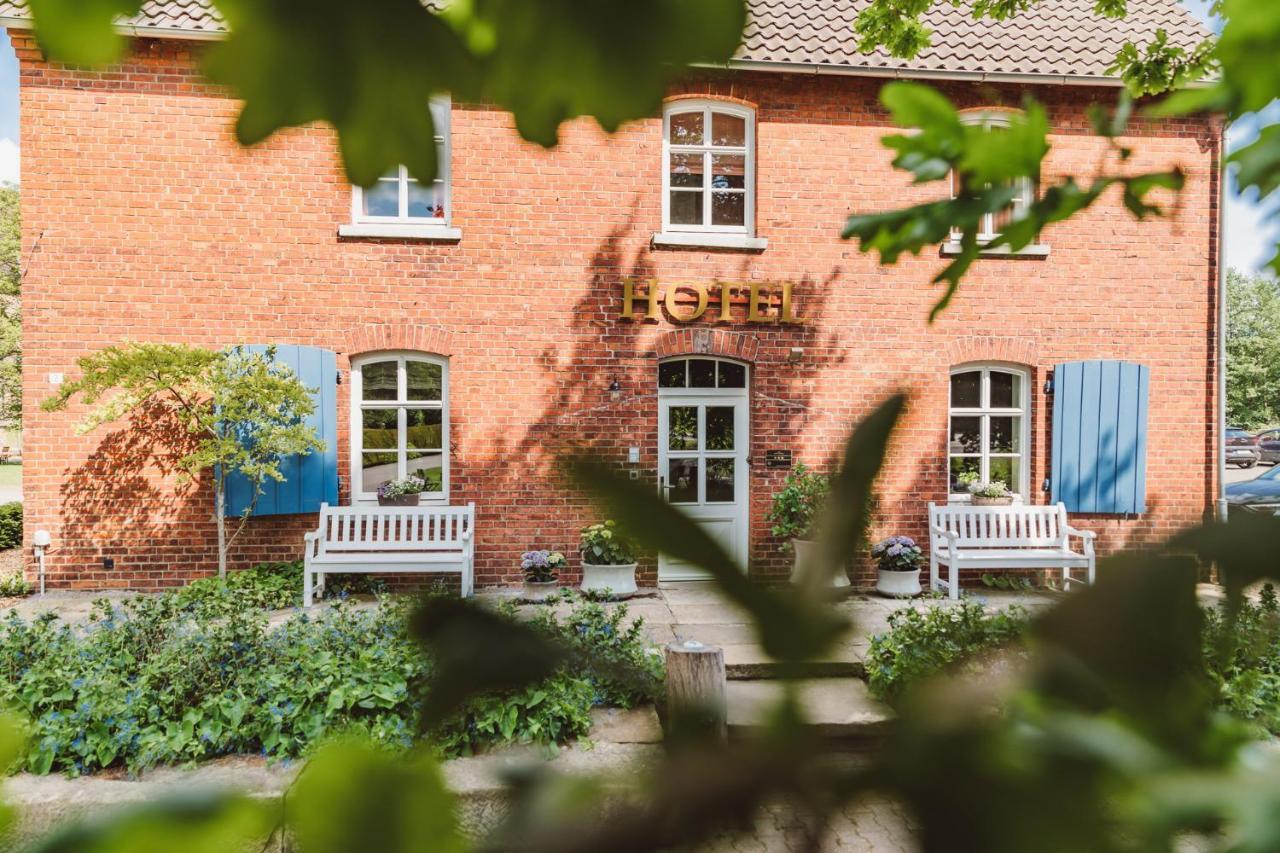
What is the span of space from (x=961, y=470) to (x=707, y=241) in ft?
11.6

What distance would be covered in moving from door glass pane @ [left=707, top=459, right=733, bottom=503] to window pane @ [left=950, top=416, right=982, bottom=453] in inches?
90.4

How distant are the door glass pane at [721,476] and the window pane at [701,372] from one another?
2.56 feet

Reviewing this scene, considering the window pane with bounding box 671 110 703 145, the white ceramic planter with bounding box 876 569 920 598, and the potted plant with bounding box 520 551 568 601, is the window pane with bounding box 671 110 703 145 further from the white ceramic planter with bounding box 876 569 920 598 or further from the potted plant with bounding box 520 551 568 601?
the white ceramic planter with bounding box 876 569 920 598

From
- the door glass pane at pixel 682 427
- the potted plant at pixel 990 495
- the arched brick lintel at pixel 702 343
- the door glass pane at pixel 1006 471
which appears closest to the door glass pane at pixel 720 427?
the door glass pane at pixel 682 427

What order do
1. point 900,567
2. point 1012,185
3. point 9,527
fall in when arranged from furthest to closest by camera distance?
point 9,527 < point 900,567 < point 1012,185

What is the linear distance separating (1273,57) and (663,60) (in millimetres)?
912

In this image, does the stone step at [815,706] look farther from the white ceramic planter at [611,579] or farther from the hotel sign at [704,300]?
the hotel sign at [704,300]

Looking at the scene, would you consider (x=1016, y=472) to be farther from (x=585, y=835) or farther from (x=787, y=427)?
(x=585, y=835)

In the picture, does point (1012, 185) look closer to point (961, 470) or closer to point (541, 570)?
point (541, 570)

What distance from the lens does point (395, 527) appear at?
7227 mm

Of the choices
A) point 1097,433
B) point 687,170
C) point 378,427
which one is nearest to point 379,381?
point 378,427

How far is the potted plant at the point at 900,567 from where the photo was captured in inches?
276

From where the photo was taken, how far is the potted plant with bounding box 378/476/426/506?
7.16m

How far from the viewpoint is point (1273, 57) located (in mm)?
895
